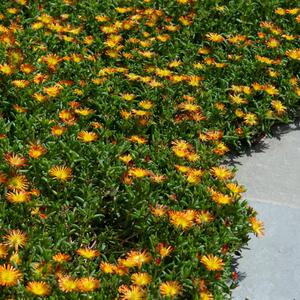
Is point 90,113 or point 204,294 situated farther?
point 90,113

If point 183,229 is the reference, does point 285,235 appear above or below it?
below

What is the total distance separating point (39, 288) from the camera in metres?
2.47

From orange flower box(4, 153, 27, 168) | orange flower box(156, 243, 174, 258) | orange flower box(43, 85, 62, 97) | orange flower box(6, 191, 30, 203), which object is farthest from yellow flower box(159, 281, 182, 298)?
orange flower box(43, 85, 62, 97)

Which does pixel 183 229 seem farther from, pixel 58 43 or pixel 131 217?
pixel 58 43

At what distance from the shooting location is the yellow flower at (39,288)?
8.05ft

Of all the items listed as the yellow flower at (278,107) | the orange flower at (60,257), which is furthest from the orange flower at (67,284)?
the yellow flower at (278,107)

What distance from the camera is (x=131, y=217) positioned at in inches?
117

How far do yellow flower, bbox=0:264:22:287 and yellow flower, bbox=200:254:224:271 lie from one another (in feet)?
2.32

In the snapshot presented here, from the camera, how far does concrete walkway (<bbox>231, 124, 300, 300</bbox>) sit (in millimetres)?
2881

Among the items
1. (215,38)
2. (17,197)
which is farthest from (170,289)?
(215,38)

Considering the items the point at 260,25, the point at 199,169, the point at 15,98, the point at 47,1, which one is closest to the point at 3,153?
the point at 15,98

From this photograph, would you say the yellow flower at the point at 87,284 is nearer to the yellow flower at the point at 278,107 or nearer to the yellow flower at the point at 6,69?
the yellow flower at the point at 6,69

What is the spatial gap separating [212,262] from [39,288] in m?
0.68

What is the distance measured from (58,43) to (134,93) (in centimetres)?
73
